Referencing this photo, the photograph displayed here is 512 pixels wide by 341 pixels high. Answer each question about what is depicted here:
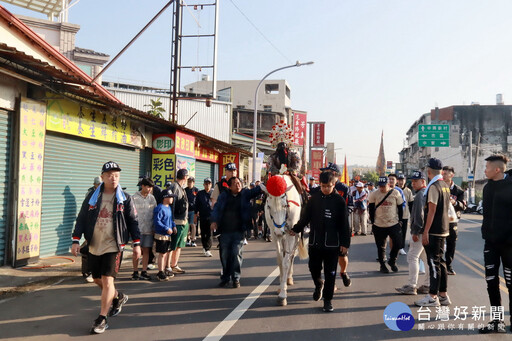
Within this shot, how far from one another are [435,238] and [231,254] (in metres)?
3.30

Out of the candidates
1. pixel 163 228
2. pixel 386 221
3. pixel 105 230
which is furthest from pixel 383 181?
pixel 105 230

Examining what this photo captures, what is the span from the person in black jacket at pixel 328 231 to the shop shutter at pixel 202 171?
14471mm

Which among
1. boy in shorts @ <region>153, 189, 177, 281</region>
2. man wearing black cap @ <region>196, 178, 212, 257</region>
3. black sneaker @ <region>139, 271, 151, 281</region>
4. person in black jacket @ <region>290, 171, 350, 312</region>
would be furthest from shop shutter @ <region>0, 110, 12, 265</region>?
person in black jacket @ <region>290, 171, 350, 312</region>

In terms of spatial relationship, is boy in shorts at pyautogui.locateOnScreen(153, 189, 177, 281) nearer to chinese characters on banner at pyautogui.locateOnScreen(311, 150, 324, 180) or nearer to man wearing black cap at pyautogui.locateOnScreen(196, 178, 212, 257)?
man wearing black cap at pyautogui.locateOnScreen(196, 178, 212, 257)

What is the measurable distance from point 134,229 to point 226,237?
229 cm

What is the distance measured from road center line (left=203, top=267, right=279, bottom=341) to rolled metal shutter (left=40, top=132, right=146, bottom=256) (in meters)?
5.38

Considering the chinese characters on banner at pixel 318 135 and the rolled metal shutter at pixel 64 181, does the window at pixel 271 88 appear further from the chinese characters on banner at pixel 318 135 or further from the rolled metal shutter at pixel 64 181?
the rolled metal shutter at pixel 64 181

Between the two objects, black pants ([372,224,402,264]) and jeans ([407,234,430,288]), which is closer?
jeans ([407,234,430,288])

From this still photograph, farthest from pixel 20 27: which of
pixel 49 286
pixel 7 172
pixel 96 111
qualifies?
pixel 49 286

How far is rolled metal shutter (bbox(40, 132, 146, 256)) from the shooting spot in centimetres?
956

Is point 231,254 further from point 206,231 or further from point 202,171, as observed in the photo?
point 202,171

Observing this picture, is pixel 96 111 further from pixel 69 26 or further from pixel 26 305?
pixel 69 26

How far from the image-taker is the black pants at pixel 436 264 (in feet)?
19.5

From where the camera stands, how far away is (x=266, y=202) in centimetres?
681
